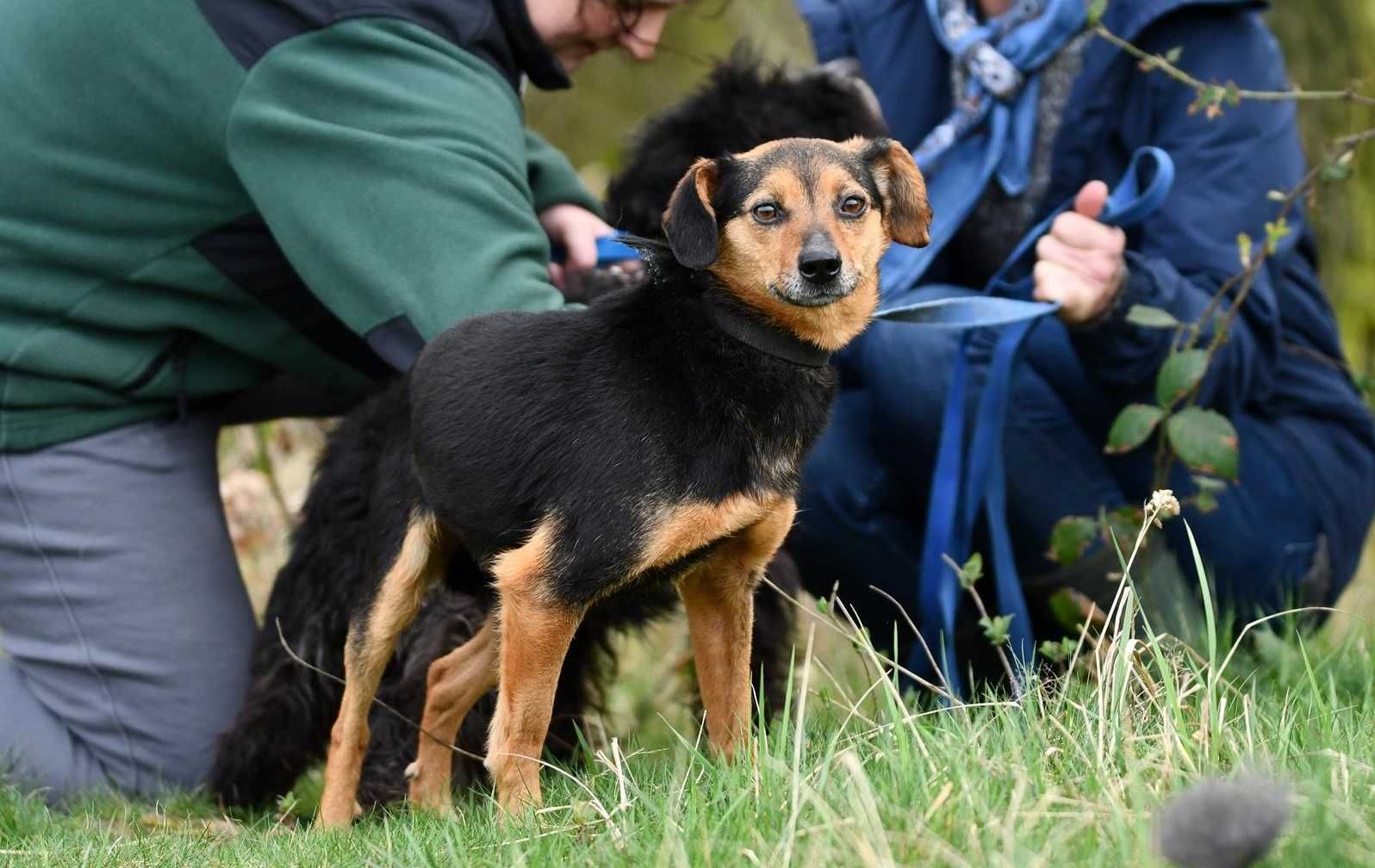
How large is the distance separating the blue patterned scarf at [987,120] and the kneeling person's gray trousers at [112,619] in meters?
1.95

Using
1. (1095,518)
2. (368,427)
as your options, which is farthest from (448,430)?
(1095,518)

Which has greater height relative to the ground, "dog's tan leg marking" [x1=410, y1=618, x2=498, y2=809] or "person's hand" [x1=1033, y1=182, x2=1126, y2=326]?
"person's hand" [x1=1033, y1=182, x2=1126, y2=326]

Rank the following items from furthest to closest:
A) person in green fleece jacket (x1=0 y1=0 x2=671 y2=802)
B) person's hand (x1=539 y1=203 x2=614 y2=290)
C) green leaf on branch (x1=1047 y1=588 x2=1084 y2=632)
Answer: person's hand (x1=539 y1=203 x2=614 y2=290) < green leaf on branch (x1=1047 y1=588 x2=1084 y2=632) < person in green fleece jacket (x1=0 y1=0 x2=671 y2=802)

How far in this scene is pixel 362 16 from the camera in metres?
2.87

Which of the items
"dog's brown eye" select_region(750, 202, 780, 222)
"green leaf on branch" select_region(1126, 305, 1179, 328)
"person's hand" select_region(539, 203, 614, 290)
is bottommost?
"person's hand" select_region(539, 203, 614, 290)

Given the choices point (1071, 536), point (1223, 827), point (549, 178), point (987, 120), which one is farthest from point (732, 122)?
point (1223, 827)

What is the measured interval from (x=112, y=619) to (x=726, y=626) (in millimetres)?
1932

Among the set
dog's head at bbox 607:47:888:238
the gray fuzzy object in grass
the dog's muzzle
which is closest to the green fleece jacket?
dog's head at bbox 607:47:888:238

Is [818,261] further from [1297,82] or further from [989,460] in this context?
[1297,82]

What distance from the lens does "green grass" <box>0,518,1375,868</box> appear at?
174 cm

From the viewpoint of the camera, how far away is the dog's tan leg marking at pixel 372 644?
2.57m

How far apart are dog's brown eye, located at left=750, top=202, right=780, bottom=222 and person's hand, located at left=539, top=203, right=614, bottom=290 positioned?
1.17 metres

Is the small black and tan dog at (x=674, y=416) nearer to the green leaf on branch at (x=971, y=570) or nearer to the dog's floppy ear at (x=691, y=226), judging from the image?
the dog's floppy ear at (x=691, y=226)

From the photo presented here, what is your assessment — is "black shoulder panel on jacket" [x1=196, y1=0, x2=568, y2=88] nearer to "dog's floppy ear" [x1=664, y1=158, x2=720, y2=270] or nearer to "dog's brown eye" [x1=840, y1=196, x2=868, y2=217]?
"dog's floppy ear" [x1=664, y1=158, x2=720, y2=270]
